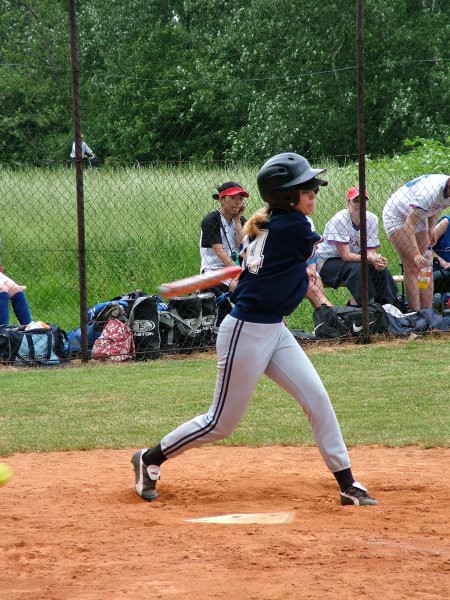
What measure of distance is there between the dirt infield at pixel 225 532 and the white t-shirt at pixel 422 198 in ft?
16.4

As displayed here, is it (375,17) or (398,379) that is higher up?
(375,17)

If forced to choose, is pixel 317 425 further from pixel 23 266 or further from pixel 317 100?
pixel 317 100

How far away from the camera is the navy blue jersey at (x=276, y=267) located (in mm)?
5105

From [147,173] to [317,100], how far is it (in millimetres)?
17360

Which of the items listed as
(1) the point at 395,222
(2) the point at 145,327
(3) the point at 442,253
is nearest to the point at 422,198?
(1) the point at 395,222

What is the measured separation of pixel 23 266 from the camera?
Result: 651 inches

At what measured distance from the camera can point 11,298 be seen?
1123 centimetres

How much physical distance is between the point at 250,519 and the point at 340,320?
20.9 ft

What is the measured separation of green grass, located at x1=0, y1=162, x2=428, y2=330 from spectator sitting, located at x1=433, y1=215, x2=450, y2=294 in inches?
101

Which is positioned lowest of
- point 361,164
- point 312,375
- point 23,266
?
point 23,266

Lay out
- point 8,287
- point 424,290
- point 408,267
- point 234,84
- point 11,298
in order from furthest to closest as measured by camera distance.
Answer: point 234,84, point 424,290, point 408,267, point 11,298, point 8,287

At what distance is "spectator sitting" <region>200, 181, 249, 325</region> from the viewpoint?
10.7 m

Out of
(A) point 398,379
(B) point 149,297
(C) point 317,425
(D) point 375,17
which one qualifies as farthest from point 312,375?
(D) point 375,17

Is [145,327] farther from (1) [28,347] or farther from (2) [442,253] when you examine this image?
(2) [442,253]
